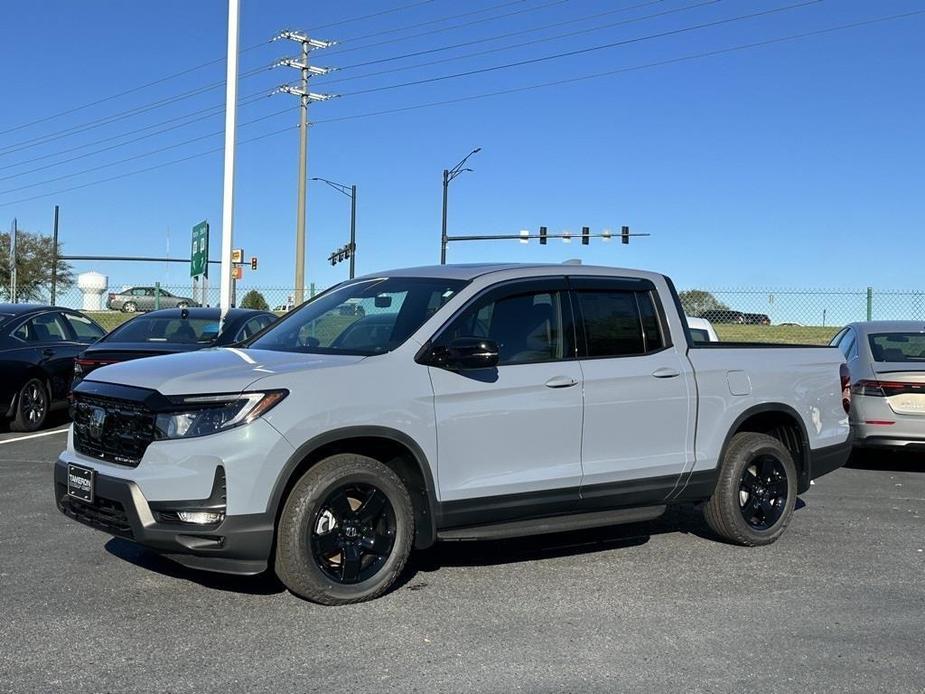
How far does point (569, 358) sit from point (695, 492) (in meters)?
1.35

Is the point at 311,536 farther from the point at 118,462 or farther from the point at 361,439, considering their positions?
the point at 118,462

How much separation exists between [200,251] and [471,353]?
15863 mm

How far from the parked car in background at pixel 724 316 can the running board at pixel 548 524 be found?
2037 cm

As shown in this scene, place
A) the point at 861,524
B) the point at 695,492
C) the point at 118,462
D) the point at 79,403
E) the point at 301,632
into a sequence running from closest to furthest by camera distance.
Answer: the point at 301,632
the point at 118,462
the point at 79,403
the point at 695,492
the point at 861,524

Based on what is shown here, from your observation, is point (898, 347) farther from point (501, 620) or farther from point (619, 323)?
point (501, 620)

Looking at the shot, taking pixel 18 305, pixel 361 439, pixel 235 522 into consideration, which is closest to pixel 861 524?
pixel 361 439

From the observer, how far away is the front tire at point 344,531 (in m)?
4.91

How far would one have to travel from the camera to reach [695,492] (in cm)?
640

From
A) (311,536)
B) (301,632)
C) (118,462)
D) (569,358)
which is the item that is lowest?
(301,632)

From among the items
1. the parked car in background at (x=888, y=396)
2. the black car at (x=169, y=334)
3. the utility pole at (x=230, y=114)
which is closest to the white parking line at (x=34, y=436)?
the black car at (x=169, y=334)

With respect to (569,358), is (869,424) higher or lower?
lower

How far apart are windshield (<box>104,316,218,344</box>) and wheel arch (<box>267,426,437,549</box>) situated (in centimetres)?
581

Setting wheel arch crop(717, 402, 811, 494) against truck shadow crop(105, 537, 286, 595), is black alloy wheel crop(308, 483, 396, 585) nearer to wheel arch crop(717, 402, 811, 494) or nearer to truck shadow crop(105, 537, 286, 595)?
truck shadow crop(105, 537, 286, 595)

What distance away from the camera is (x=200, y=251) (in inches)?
787
